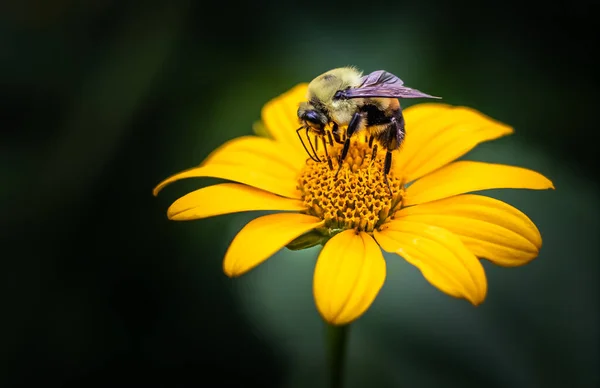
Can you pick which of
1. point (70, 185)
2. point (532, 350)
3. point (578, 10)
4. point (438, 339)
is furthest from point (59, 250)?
point (578, 10)

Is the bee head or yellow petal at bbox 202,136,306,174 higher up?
the bee head

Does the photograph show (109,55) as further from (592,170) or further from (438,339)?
(592,170)

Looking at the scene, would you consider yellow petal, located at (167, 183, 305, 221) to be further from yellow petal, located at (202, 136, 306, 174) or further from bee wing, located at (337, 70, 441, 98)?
bee wing, located at (337, 70, 441, 98)

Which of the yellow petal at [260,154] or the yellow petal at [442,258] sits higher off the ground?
the yellow petal at [260,154]

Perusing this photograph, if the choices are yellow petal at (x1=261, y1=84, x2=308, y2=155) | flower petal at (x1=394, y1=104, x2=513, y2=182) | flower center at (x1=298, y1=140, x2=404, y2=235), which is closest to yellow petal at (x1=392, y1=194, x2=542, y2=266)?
flower center at (x1=298, y1=140, x2=404, y2=235)

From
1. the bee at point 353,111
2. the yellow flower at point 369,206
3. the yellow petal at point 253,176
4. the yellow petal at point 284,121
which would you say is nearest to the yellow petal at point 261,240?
the yellow flower at point 369,206

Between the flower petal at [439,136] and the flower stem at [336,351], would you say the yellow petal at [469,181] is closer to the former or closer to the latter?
the flower petal at [439,136]
